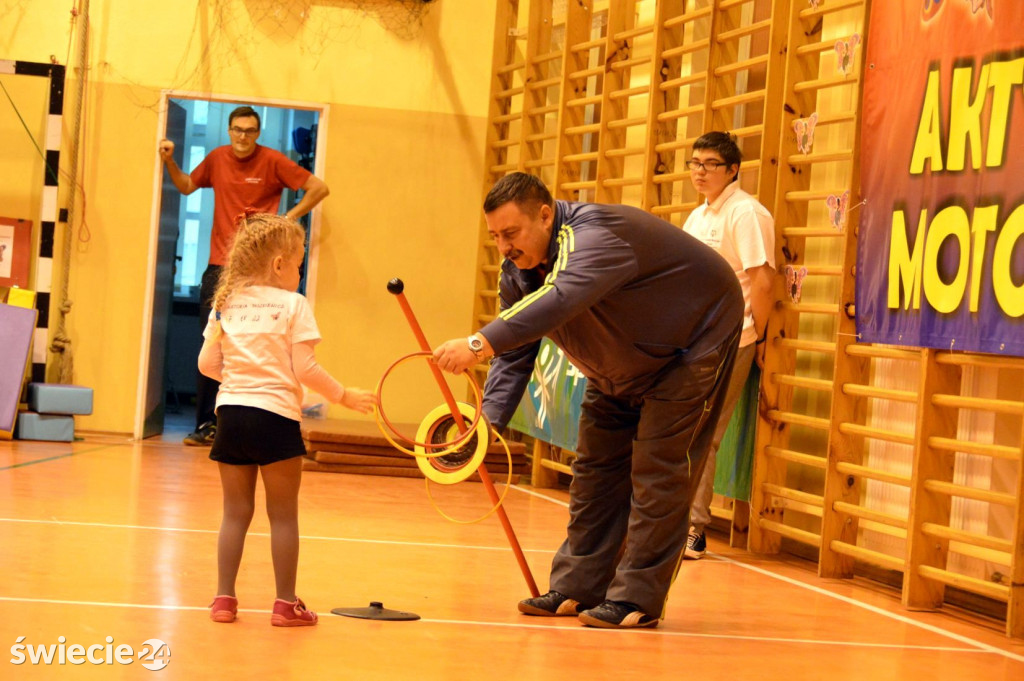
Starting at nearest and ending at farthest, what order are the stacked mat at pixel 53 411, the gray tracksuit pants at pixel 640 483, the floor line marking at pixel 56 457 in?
1. the gray tracksuit pants at pixel 640 483
2. the floor line marking at pixel 56 457
3. the stacked mat at pixel 53 411

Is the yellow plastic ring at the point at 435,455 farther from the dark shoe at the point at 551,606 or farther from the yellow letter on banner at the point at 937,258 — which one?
the yellow letter on banner at the point at 937,258

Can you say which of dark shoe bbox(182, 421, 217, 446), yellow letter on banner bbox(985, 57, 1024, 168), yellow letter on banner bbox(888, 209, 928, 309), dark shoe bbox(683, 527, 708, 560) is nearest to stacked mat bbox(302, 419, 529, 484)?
dark shoe bbox(182, 421, 217, 446)

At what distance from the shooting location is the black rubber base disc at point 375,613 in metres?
3.39

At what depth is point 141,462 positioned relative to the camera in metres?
6.71

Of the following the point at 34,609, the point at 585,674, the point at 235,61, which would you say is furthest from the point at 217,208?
the point at 585,674

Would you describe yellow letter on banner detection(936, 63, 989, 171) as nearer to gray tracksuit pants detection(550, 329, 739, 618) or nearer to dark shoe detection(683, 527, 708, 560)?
gray tracksuit pants detection(550, 329, 739, 618)

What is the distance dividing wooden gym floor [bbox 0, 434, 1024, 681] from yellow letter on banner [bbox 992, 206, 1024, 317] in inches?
40.9

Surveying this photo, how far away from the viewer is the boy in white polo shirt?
16.2ft

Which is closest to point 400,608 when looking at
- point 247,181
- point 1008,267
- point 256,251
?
point 256,251

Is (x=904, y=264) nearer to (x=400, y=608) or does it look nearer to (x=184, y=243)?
(x=400, y=608)

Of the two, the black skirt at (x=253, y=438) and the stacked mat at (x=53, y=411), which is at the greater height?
the black skirt at (x=253, y=438)

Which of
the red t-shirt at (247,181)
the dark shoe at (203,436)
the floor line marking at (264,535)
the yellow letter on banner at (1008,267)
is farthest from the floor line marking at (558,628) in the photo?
the red t-shirt at (247,181)

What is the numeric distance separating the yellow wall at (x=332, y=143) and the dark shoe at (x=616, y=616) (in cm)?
496

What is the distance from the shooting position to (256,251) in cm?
329
